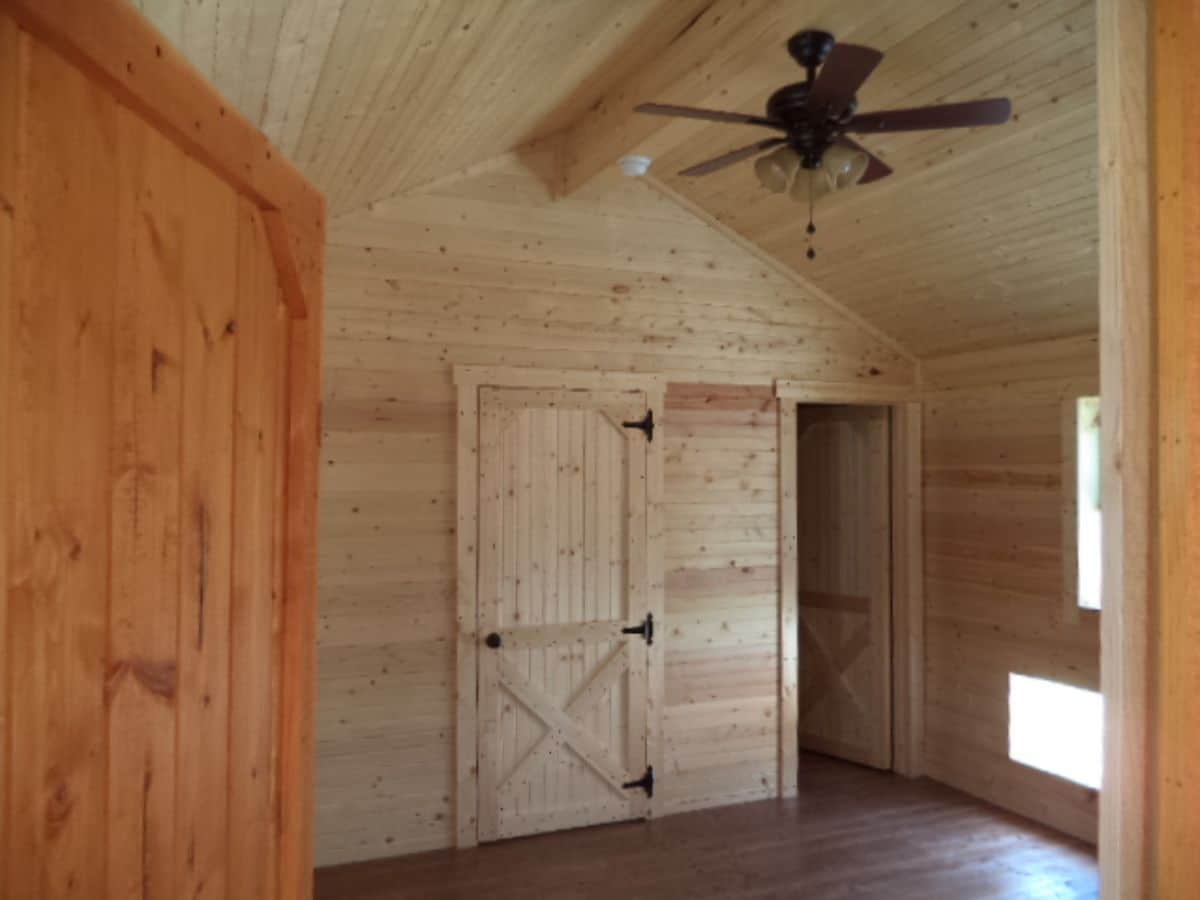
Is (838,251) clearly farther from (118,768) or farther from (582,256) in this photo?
(118,768)

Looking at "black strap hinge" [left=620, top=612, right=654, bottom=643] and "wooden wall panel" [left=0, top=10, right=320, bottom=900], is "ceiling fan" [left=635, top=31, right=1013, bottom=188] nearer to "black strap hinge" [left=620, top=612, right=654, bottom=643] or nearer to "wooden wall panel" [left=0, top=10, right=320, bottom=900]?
"wooden wall panel" [left=0, top=10, right=320, bottom=900]

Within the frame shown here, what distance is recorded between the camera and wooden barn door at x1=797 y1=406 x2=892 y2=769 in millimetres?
5379

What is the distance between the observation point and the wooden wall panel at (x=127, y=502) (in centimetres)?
79

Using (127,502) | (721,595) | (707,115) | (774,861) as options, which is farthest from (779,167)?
(774,861)

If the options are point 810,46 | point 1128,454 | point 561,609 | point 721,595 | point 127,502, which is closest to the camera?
point 127,502

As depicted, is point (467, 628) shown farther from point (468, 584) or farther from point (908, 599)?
point (908, 599)

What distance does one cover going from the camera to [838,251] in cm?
454

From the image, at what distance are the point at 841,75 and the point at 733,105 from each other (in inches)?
45.6

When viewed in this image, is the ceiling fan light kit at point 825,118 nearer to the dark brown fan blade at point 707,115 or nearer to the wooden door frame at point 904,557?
the dark brown fan blade at point 707,115

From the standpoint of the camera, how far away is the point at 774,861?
4035mm

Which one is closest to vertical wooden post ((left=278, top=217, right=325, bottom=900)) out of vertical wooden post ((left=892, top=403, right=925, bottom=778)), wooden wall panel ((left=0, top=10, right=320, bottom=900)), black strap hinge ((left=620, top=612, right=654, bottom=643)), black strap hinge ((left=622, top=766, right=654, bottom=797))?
wooden wall panel ((left=0, top=10, right=320, bottom=900))

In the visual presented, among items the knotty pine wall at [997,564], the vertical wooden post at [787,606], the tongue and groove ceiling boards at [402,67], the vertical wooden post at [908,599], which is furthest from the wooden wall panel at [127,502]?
the vertical wooden post at [908,599]

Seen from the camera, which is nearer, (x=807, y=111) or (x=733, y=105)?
(x=807, y=111)

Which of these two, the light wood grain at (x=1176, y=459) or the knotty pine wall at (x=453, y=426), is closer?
the light wood grain at (x=1176, y=459)
